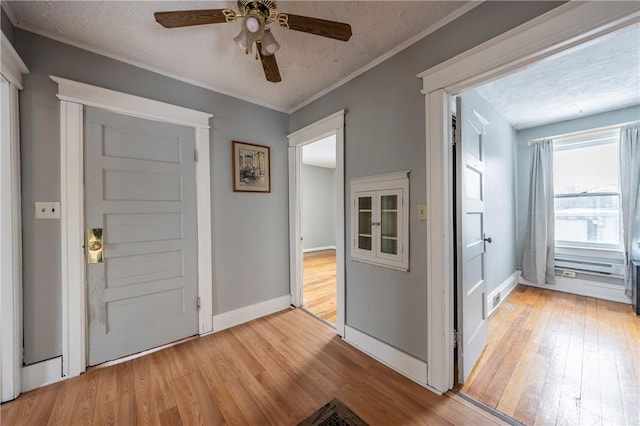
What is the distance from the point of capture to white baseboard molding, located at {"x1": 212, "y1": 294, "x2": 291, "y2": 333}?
2.45 meters

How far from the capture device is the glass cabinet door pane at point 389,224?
6.17 ft

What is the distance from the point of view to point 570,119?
332 cm

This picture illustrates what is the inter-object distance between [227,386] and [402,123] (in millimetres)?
2287

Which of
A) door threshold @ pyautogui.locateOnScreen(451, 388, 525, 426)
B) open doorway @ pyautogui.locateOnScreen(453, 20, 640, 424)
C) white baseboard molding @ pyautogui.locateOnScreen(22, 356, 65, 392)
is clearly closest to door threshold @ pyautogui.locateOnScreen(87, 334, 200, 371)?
white baseboard molding @ pyautogui.locateOnScreen(22, 356, 65, 392)

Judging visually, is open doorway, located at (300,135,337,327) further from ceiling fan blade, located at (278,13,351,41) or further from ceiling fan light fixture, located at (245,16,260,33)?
ceiling fan light fixture, located at (245,16,260,33)

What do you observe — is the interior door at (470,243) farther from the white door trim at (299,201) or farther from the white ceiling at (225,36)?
the white door trim at (299,201)

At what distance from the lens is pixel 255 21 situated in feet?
3.80

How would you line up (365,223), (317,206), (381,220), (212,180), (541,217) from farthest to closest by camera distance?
(317,206)
(541,217)
(212,180)
(365,223)
(381,220)

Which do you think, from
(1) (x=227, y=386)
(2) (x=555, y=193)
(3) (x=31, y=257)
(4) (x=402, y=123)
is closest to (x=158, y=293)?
(3) (x=31, y=257)

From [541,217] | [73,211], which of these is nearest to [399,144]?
[73,211]

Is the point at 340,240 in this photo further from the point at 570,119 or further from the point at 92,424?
the point at 570,119

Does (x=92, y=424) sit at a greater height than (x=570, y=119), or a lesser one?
lesser

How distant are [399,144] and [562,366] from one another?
2.13 m

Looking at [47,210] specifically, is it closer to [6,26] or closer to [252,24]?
[6,26]
